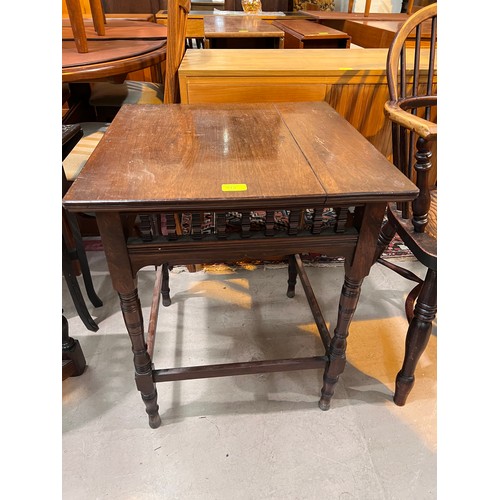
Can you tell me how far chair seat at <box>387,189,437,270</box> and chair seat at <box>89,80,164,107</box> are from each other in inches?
65.2

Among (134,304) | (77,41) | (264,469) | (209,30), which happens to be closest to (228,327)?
(264,469)

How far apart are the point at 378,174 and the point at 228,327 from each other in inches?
37.6

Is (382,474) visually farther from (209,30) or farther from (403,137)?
(209,30)

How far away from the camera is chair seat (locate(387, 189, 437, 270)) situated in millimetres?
1010

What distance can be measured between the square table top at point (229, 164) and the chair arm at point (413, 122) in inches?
4.1

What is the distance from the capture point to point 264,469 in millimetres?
1097

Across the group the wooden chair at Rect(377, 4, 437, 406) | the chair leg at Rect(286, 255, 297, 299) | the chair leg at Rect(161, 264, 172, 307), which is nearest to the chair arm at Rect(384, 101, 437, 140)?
the wooden chair at Rect(377, 4, 437, 406)

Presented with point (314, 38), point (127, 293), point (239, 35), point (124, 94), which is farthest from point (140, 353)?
point (314, 38)

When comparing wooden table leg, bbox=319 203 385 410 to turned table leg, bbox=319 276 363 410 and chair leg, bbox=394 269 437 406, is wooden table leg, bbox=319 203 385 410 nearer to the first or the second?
turned table leg, bbox=319 276 363 410

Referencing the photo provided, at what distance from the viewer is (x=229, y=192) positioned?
0.74 m

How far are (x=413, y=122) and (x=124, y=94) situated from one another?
1.93 metres

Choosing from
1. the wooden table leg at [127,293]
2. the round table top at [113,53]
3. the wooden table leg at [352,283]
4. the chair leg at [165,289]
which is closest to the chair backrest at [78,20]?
the round table top at [113,53]

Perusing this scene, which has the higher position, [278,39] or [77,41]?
[278,39]

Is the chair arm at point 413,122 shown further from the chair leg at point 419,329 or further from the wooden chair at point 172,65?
the wooden chair at point 172,65
